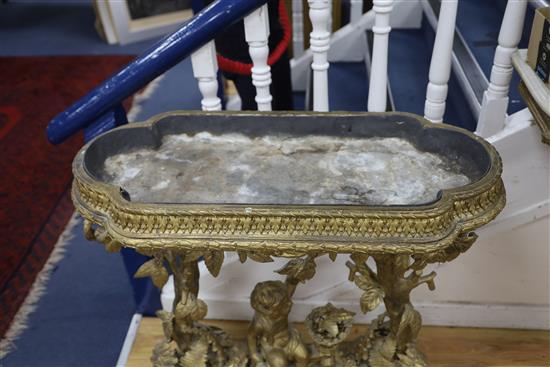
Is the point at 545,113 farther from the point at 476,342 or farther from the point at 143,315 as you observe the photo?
the point at 143,315

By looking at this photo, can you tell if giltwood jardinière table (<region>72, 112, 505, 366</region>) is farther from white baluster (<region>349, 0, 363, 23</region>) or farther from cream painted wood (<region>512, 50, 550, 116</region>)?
white baluster (<region>349, 0, 363, 23</region>)

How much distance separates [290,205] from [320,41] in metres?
0.57

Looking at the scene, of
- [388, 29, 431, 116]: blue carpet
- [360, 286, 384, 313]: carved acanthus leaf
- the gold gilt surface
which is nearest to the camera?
the gold gilt surface

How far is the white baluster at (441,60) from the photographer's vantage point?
1299 mm

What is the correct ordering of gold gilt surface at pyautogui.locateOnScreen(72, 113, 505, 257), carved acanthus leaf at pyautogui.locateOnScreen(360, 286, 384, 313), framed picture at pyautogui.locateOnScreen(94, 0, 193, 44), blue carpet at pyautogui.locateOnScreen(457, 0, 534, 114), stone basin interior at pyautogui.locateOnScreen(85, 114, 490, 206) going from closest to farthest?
gold gilt surface at pyautogui.locateOnScreen(72, 113, 505, 257) < stone basin interior at pyautogui.locateOnScreen(85, 114, 490, 206) < carved acanthus leaf at pyautogui.locateOnScreen(360, 286, 384, 313) < blue carpet at pyautogui.locateOnScreen(457, 0, 534, 114) < framed picture at pyautogui.locateOnScreen(94, 0, 193, 44)

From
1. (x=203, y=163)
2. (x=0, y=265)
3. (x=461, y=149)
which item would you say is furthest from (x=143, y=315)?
(x=461, y=149)

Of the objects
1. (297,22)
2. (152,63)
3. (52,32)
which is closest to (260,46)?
(152,63)

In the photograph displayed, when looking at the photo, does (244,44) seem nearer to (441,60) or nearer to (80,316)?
(441,60)

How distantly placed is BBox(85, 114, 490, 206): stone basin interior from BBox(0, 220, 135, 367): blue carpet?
85 cm

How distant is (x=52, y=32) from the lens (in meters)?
4.73

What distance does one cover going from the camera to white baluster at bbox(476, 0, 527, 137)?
127 centimetres

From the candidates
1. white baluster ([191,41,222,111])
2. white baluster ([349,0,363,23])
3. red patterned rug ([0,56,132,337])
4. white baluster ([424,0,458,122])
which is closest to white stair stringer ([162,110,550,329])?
white baluster ([424,0,458,122])

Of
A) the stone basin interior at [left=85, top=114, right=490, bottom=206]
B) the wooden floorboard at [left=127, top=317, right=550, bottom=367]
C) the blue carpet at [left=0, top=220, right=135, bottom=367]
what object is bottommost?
the blue carpet at [left=0, top=220, right=135, bottom=367]

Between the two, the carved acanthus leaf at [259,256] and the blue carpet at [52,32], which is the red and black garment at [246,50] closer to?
the carved acanthus leaf at [259,256]
